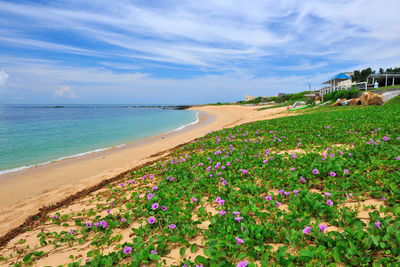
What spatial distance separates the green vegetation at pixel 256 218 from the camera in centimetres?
238

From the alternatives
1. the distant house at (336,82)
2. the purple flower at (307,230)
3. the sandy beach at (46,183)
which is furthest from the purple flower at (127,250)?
the distant house at (336,82)

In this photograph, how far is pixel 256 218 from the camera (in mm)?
3285

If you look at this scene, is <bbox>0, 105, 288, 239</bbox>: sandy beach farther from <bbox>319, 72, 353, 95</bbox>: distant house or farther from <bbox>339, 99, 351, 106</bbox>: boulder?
<bbox>319, 72, 353, 95</bbox>: distant house

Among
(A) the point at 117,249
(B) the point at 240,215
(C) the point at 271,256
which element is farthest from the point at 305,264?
(A) the point at 117,249

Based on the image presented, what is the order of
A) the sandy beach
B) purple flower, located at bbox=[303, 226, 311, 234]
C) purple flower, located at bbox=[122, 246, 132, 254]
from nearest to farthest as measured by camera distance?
purple flower, located at bbox=[303, 226, 311, 234] < purple flower, located at bbox=[122, 246, 132, 254] < the sandy beach

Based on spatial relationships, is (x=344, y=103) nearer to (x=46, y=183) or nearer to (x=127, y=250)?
(x=127, y=250)

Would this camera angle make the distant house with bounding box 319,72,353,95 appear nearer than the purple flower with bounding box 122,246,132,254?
No

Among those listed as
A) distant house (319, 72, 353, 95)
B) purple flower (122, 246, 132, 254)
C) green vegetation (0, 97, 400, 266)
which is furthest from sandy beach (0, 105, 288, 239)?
distant house (319, 72, 353, 95)

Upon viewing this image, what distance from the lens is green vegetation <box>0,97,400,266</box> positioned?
2.38 metres

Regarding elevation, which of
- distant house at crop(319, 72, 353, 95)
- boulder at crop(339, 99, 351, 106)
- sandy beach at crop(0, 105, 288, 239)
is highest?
distant house at crop(319, 72, 353, 95)

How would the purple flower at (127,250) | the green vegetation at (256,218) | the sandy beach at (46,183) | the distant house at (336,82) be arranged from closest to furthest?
the green vegetation at (256,218)
the purple flower at (127,250)
the sandy beach at (46,183)
the distant house at (336,82)

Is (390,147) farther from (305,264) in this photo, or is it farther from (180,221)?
(180,221)

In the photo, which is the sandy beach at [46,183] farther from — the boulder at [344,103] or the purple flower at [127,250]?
the boulder at [344,103]

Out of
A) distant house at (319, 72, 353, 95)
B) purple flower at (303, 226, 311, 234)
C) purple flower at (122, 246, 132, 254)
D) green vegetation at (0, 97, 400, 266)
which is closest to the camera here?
green vegetation at (0, 97, 400, 266)
